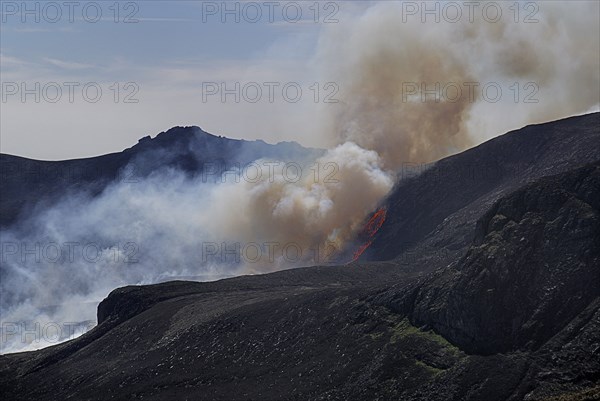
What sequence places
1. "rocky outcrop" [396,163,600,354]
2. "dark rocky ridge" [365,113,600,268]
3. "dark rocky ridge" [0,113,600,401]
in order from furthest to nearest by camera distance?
"dark rocky ridge" [365,113,600,268]
"rocky outcrop" [396,163,600,354]
"dark rocky ridge" [0,113,600,401]

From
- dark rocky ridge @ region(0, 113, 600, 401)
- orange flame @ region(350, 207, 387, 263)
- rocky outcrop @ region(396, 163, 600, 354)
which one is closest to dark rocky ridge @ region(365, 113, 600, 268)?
orange flame @ region(350, 207, 387, 263)

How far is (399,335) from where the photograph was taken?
109062mm

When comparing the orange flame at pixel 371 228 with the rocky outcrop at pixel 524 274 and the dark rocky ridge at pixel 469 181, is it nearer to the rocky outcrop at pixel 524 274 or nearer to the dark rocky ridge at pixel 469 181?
the dark rocky ridge at pixel 469 181

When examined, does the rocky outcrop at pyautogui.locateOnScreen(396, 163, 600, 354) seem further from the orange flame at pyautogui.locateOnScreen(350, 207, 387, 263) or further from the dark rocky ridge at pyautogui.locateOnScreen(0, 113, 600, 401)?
the orange flame at pyautogui.locateOnScreen(350, 207, 387, 263)

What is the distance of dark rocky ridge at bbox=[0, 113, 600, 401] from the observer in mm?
95562

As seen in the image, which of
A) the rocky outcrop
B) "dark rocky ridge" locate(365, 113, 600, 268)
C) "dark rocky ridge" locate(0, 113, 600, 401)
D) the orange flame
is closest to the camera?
"dark rocky ridge" locate(0, 113, 600, 401)

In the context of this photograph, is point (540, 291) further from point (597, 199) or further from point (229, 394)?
point (229, 394)

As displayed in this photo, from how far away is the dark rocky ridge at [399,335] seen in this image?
95562 mm

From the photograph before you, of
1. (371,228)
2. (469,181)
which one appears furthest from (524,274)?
(371,228)

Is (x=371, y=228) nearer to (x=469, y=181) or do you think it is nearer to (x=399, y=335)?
(x=469, y=181)

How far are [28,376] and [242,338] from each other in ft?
125

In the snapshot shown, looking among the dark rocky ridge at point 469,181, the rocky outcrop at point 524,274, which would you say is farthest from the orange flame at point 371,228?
the rocky outcrop at point 524,274

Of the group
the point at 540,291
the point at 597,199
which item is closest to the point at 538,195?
the point at 597,199

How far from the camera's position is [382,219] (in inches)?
7475
